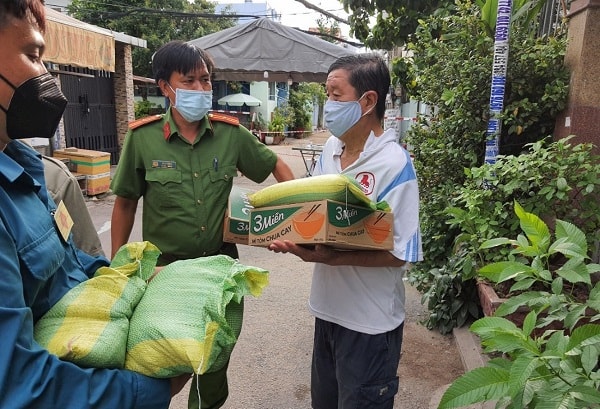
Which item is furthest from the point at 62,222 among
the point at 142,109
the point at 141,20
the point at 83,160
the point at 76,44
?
the point at 141,20

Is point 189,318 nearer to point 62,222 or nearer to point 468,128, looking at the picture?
point 62,222

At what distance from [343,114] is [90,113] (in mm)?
9795

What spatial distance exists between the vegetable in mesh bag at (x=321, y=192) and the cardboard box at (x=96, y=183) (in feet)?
23.0

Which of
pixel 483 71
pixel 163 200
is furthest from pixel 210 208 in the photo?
pixel 483 71

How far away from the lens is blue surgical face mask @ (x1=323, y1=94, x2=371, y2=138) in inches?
76.6

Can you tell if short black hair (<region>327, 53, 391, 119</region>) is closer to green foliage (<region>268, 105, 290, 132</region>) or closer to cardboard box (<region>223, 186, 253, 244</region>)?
cardboard box (<region>223, 186, 253, 244</region>)

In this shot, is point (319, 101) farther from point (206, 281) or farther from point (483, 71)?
point (206, 281)

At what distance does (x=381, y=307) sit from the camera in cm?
180

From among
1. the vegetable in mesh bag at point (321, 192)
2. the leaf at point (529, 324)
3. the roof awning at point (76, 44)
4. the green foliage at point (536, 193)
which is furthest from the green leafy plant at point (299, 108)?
the leaf at point (529, 324)

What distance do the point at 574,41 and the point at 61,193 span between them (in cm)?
304

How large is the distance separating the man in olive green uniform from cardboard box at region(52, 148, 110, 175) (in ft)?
19.5

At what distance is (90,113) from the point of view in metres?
10.3

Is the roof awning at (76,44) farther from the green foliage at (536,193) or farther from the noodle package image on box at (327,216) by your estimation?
the green foliage at (536,193)

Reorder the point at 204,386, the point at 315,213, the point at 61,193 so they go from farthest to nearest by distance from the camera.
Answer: the point at 204,386
the point at 61,193
the point at 315,213
